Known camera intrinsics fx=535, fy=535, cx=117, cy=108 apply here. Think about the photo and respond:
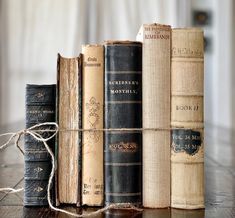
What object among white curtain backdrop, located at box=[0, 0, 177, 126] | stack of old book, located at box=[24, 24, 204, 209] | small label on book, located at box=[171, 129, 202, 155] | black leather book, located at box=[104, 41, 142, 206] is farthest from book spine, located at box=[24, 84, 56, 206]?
white curtain backdrop, located at box=[0, 0, 177, 126]

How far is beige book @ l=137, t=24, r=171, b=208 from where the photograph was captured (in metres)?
0.98

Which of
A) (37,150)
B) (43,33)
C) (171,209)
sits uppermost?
(43,33)

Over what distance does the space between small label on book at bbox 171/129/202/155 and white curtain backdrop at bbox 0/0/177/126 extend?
476 centimetres

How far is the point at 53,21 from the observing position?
5.73m

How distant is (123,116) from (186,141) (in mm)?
124

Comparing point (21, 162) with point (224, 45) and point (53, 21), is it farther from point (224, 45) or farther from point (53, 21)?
point (224, 45)

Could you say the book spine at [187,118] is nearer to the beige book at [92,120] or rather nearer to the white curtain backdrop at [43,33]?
the beige book at [92,120]

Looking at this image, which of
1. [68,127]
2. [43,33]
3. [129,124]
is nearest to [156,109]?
[129,124]

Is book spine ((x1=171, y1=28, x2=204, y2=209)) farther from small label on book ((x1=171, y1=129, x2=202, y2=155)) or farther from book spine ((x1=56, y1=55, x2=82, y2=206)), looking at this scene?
book spine ((x1=56, y1=55, x2=82, y2=206))

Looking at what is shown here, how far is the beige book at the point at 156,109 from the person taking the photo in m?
0.98

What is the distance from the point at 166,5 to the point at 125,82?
510 cm

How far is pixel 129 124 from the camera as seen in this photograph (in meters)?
0.98

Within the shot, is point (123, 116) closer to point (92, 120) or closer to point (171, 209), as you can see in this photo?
point (92, 120)

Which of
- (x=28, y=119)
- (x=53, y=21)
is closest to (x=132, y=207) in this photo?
(x=28, y=119)
